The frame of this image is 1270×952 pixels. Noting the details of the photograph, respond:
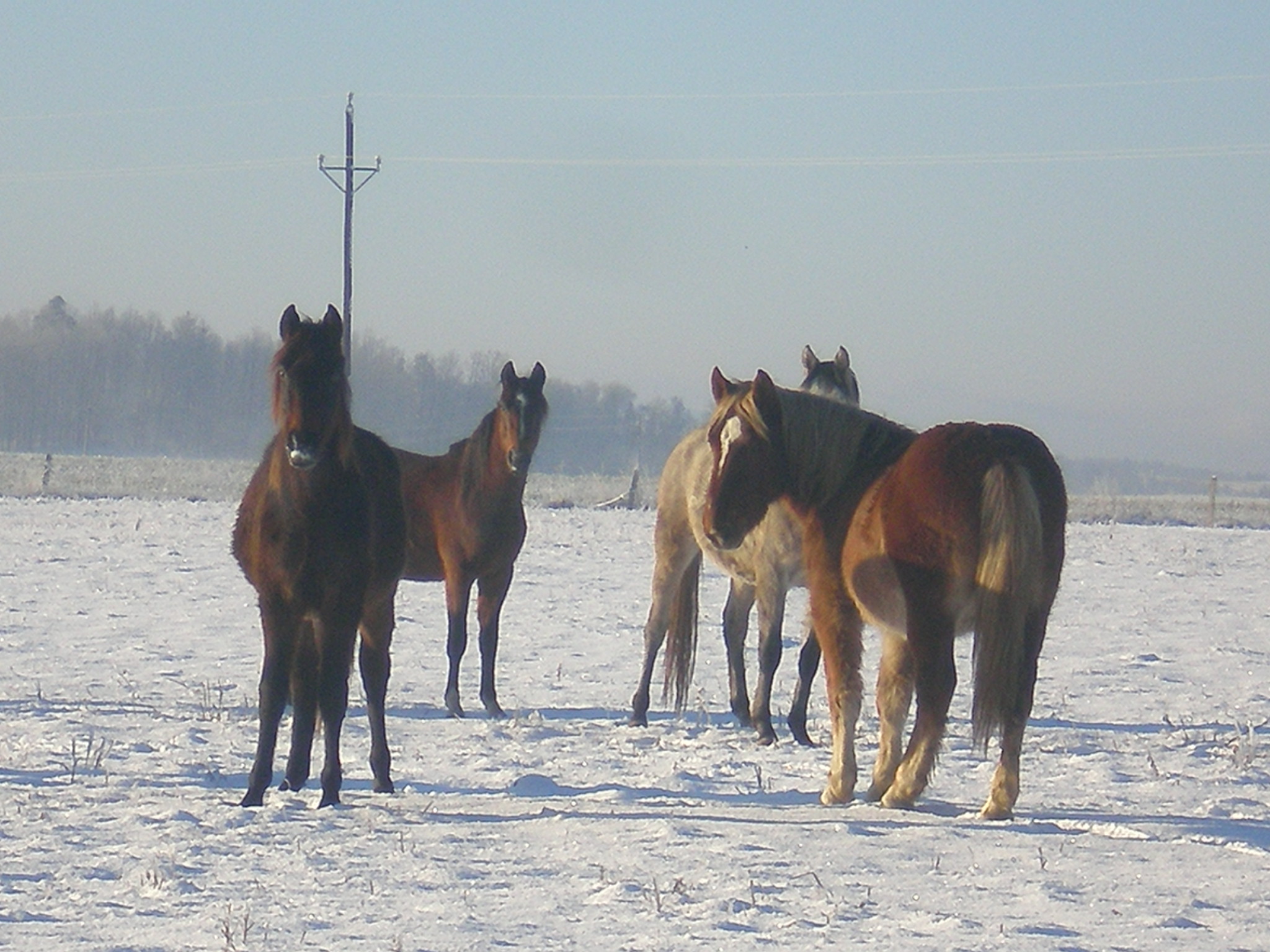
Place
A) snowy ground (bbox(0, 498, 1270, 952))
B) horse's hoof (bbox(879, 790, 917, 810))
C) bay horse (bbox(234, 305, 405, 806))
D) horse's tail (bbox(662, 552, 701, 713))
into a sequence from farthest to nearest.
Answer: horse's tail (bbox(662, 552, 701, 713)), horse's hoof (bbox(879, 790, 917, 810)), bay horse (bbox(234, 305, 405, 806)), snowy ground (bbox(0, 498, 1270, 952))

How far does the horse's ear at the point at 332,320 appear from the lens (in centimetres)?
603

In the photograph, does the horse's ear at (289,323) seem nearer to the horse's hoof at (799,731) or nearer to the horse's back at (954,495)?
the horse's back at (954,495)

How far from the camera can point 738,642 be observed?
995 centimetres

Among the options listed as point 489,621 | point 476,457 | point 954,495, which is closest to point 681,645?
point 489,621

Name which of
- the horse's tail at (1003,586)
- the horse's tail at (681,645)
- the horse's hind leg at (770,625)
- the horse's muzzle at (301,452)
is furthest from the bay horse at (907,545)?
the horse's tail at (681,645)

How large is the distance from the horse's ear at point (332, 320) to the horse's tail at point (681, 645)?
4.47 meters

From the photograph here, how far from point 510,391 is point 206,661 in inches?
133

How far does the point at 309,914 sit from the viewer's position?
Answer: 4328mm

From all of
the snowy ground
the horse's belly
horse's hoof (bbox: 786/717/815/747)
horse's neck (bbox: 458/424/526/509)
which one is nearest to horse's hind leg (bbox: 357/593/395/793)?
the snowy ground

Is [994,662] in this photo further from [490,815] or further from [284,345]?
[284,345]

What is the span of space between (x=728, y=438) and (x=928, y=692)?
4.76 ft

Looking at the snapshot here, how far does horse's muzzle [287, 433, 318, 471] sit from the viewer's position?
5.72 metres

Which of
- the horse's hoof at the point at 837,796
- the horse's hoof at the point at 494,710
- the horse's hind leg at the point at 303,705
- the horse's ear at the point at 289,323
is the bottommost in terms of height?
the horse's hoof at the point at 494,710

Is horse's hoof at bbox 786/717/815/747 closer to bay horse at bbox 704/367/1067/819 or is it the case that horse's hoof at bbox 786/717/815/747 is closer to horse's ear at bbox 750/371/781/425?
bay horse at bbox 704/367/1067/819
